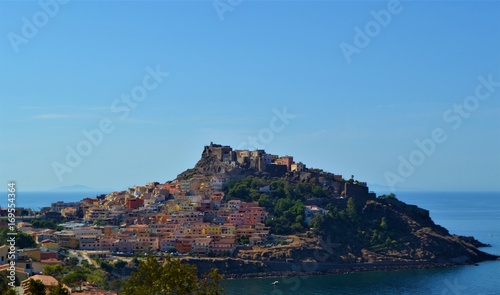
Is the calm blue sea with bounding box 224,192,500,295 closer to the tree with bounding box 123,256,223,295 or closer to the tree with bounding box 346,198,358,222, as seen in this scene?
the tree with bounding box 346,198,358,222

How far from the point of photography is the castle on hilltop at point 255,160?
47.0 m

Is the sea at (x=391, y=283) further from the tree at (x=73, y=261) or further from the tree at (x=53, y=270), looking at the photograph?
the tree at (x=53, y=270)

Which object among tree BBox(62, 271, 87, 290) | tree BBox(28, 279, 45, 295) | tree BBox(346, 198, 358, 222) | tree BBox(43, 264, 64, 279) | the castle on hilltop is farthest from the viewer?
the castle on hilltop

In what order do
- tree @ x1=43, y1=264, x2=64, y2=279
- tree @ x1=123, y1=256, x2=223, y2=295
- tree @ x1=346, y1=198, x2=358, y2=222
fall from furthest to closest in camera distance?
tree @ x1=346, y1=198, x2=358, y2=222
tree @ x1=43, y1=264, x2=64, y2=279
tree @ x1=123, y1=256, x2=223, y2=295

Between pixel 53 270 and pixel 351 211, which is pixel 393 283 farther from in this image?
pixel 53 270

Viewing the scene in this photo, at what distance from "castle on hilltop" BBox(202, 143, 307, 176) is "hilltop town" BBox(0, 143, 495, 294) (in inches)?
2.8

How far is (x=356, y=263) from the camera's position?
3603cm

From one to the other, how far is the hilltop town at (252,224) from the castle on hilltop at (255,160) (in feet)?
0.23

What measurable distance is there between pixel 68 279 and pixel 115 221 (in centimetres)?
2101

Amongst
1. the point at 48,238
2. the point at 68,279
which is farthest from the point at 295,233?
the point at 68,279

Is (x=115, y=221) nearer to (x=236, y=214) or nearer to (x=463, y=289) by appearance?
(x=236, y=214)

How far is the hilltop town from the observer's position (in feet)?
115

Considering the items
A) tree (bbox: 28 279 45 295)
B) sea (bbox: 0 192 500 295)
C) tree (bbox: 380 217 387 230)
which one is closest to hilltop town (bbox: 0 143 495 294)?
tree (bbox: 380 217 387 230)

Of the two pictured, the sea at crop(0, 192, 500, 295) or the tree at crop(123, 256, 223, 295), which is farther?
the sea at crop(0, 192, 500, 295)
